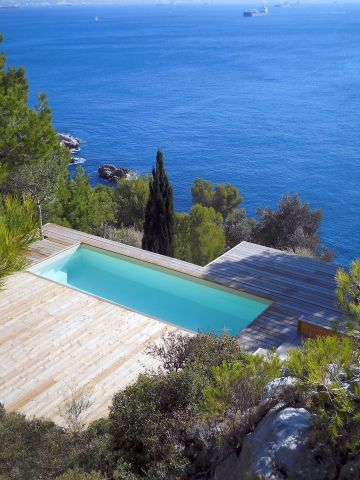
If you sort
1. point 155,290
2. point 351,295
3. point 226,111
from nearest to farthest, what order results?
1. point 351,295
2. point 155,290
3. point 226,111

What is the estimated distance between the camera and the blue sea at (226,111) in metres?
29.5

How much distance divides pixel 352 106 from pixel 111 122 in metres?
20.0

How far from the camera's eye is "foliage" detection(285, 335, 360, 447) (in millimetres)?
2783

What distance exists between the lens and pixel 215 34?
302 feet

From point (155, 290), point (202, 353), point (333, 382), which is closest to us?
point (333, 382)

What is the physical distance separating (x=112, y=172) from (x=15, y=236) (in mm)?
25453

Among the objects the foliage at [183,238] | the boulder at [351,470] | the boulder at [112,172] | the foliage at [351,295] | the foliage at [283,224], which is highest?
the foliage at [351,295]

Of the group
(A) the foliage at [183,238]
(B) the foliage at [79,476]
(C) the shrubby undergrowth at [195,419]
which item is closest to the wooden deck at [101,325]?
(C) the shrubby undergrowth at [195,419]

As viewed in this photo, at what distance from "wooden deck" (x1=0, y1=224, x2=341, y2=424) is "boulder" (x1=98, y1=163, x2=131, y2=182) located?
2005 centimetres

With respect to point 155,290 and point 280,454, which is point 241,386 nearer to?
point 280,454

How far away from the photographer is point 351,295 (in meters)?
3.15

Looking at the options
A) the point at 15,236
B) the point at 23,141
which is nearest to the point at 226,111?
the point at 23,141

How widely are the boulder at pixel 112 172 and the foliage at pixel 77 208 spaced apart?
15.0 meters

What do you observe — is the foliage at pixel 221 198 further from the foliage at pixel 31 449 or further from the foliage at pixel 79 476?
the foliage at pixel 79 476
